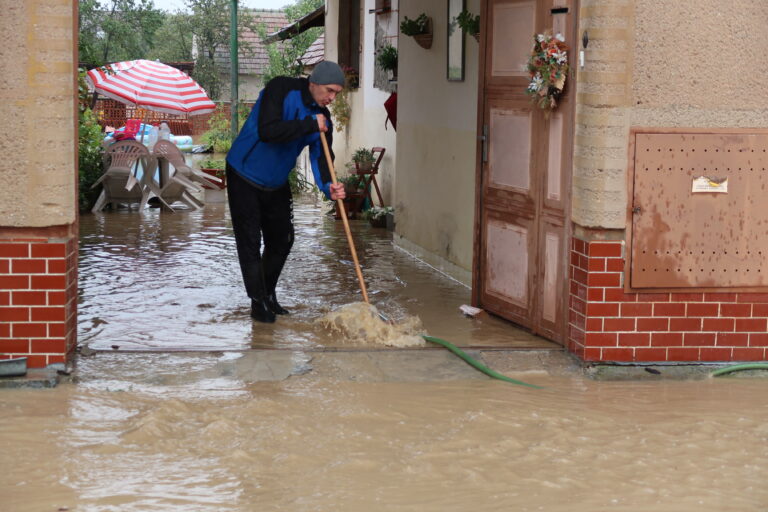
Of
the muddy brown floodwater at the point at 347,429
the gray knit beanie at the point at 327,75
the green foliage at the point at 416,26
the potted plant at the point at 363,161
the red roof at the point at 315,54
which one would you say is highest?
the red roof at the point at 315,54

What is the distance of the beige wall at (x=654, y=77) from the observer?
6520 mm

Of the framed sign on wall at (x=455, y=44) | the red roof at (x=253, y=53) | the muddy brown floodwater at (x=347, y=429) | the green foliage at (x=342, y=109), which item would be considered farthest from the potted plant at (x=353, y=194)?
the red roof at (x=253, y=53)

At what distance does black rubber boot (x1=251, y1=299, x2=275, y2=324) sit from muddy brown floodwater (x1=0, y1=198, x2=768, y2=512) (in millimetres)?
99

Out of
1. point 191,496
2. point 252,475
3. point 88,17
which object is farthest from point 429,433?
point 88,17

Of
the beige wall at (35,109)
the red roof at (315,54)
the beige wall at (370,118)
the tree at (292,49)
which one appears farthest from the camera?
the tree at (292,49)

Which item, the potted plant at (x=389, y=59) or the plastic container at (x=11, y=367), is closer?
the plastic container at (x=11, y=367)

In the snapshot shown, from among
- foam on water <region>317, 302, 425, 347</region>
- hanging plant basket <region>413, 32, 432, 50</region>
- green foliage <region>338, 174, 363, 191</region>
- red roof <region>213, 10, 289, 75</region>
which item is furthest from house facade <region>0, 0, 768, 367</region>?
red roof <region>213, 10, 289, 75</region>

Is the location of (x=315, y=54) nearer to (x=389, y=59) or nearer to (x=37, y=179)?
(x=389, y=59)

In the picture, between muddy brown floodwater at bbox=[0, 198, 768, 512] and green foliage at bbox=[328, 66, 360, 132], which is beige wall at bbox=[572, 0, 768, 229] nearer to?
muddy brown floodwater at bbox=[0, 198, 768, 512]

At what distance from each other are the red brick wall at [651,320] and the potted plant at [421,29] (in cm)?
451

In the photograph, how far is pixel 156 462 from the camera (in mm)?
4984

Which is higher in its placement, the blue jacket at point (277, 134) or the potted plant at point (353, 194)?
the blue jacket at point (277, 134)

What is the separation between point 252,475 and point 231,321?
10.6ft

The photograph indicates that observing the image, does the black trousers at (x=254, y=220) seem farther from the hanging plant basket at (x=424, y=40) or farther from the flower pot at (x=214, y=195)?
the flower pot at (x=214, y=195)
